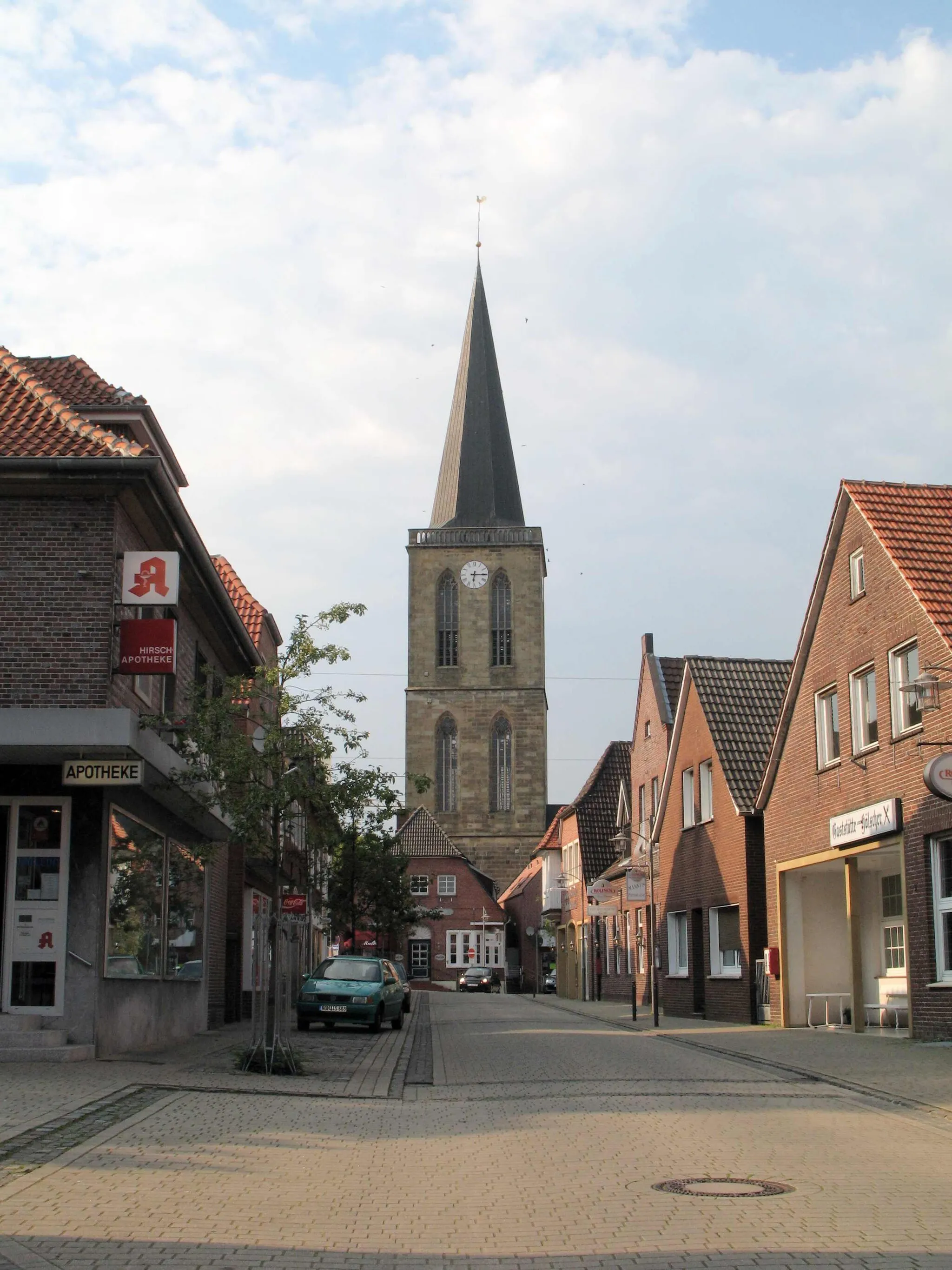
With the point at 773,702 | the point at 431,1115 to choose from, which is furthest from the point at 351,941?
the point at 431,1115

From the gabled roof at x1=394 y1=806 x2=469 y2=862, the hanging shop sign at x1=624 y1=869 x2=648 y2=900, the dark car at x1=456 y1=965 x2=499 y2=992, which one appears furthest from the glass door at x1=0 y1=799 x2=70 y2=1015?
the gabled roof at x1=394 y1=806 x2=469 y2=862

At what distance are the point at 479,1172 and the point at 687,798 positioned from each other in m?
24.2

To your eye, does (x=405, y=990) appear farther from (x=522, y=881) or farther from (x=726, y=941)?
(x=522, y=881)

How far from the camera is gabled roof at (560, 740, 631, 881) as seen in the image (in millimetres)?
51000

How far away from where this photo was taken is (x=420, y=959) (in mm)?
85938

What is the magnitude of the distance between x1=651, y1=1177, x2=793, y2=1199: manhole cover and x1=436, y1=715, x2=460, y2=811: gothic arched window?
8184cm

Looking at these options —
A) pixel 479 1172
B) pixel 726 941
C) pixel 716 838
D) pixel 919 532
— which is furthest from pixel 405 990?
pixel 479 1172

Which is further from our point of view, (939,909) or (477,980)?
(477,980)

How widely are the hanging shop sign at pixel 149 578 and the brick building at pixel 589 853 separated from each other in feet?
107

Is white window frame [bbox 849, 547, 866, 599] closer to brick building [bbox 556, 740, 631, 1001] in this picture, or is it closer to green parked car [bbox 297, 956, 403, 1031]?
green parked car [bbox 297, 956, 403, 1031]

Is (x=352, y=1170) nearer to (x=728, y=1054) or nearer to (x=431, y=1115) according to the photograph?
(x=431, y=1115)

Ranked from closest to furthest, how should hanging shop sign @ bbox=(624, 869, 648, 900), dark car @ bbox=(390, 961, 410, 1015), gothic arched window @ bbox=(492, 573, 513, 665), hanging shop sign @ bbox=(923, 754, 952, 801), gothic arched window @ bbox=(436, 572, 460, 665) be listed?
hanging shop sign @ bbox=(923, 754, 952, 801), hanging shop sign @ bbox=(624, 869, 648, 900), dark car @ bbox=(390, 961, 410, 1015), gothic arched window @ bbox=(436, 572, 460, 665), gothic arched window @ bbox=(492, 573, 513, 665)

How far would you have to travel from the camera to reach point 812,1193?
8555 millimetres

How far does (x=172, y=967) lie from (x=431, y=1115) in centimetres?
930
